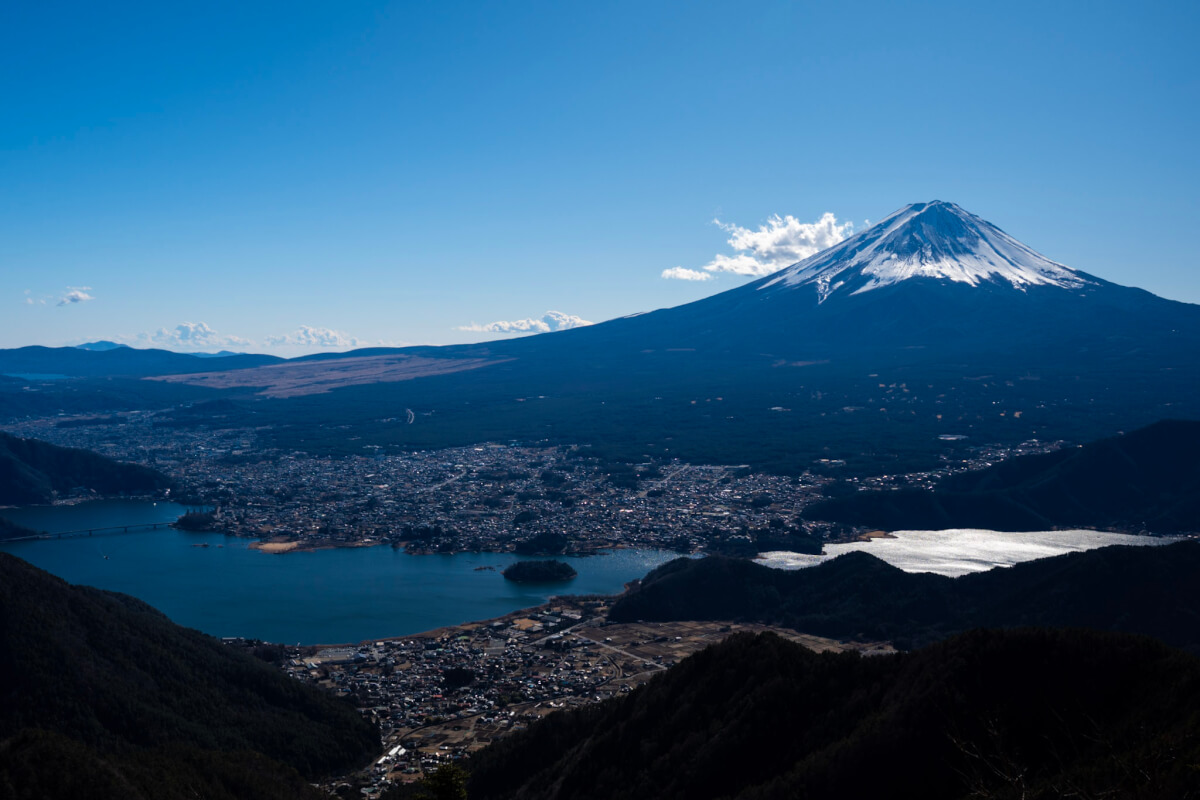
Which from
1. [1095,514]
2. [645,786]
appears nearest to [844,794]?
[645,786]

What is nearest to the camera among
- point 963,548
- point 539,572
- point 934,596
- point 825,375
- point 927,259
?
point 934,596

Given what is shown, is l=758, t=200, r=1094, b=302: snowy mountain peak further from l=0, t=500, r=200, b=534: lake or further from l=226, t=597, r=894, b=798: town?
l=226, t=597, r=894, b=798: town

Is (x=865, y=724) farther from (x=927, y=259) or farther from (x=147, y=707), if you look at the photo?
(x=927, y=259)

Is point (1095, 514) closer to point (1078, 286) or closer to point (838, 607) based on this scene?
point (838, 607)

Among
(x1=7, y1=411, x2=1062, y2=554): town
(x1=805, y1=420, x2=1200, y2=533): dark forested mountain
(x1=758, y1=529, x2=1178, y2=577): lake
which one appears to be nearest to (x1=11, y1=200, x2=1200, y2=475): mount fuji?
(x1=7, y1=411, x2=1062, y2=554): town

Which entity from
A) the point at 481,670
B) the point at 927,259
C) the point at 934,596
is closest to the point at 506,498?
the point at 481,670
